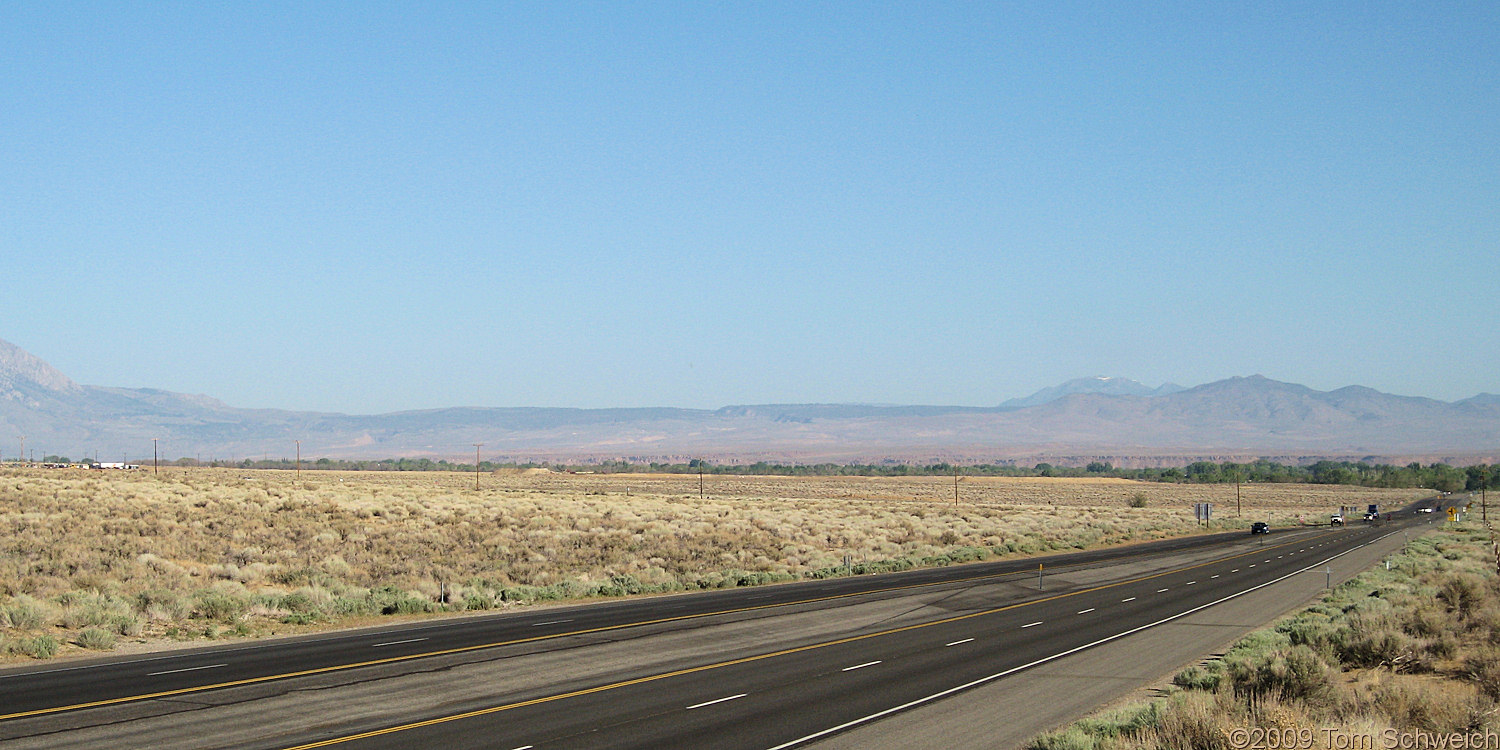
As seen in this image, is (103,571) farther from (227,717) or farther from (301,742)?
(301,742)

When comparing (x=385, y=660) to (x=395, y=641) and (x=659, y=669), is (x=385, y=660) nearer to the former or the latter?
(x=395, y=641)

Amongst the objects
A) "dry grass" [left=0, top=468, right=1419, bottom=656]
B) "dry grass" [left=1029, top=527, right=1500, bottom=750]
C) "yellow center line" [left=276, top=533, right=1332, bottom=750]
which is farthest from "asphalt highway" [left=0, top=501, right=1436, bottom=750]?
"dry grass" [left=1029, top=527, right=1500, bottom=750]

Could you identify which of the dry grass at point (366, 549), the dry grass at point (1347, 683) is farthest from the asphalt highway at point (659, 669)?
the dry grass at point (1347, 683)

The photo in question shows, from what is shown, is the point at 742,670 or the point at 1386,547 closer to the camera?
the point at 742,670

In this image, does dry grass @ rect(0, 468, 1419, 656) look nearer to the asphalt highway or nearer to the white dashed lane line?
the asphalt highway

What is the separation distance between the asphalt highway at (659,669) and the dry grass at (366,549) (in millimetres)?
3396

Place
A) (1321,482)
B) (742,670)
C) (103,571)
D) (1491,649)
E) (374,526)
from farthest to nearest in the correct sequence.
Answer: (1321,482) < (374,526) < (103,571) < (742,670) < (1491,649)

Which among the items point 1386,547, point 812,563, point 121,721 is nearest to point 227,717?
point 121,721

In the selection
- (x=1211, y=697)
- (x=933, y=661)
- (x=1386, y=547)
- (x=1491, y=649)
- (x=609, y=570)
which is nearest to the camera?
(x=1211, y=697)

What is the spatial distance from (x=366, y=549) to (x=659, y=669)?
25.1m

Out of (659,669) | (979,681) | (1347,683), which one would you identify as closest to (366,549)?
(659,669)

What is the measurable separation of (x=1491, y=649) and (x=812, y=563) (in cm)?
2771

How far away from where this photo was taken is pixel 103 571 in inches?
1217

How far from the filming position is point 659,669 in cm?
1944
